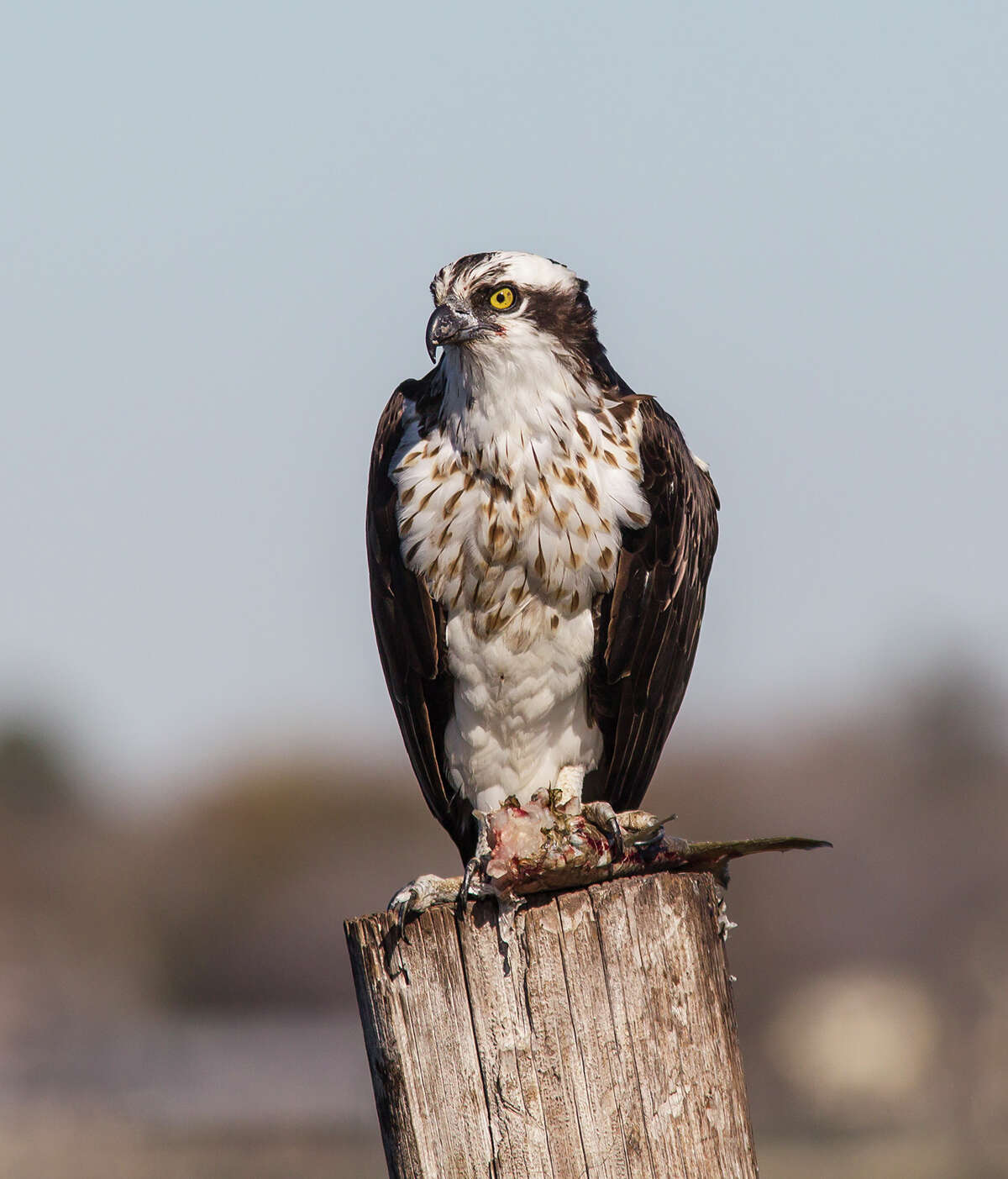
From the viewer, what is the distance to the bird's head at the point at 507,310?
18.3 ft

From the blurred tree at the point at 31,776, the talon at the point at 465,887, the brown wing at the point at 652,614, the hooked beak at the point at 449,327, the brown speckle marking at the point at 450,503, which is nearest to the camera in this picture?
the talon at the point at 465,887

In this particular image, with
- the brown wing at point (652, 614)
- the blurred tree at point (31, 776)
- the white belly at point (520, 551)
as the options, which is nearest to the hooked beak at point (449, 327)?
the white belly at point (520, 551)

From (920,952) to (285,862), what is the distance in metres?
13.9

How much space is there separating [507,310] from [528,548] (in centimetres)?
82

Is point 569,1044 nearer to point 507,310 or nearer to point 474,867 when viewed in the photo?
point 474,867

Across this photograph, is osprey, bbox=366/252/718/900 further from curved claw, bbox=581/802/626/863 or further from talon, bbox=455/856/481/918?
talon, bbox=455/856/481/918

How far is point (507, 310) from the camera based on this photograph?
5.67 metres

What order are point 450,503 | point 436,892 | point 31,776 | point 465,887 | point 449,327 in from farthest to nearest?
point 31,776 < point 450,503 < point 449,327 < point 436,892 < point 465,887

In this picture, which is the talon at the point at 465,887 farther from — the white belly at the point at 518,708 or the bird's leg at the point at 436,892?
the white belly at the point at 518,708

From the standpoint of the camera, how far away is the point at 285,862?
1294 inches

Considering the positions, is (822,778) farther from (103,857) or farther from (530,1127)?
(530,1127)

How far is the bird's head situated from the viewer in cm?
557

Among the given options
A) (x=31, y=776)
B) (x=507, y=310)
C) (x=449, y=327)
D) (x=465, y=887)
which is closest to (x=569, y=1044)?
(x=465, y=887)

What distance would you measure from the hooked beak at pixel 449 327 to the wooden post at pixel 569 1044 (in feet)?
7.30
